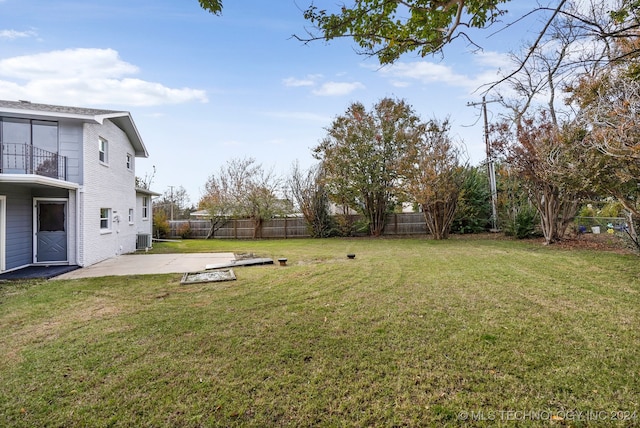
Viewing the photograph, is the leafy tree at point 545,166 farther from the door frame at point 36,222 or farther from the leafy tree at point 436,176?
the door frame at point 36,222

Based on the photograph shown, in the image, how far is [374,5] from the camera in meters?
3.51

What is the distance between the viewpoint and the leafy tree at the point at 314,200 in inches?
730

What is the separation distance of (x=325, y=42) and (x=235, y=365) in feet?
12.6

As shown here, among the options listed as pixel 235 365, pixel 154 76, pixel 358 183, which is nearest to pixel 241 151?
pixel 358 183

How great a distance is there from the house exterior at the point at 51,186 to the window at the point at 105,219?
0.35 meters

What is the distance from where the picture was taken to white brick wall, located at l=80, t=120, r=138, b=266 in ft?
31.3

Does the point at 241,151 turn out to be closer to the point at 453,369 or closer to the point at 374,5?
the point at 374,5

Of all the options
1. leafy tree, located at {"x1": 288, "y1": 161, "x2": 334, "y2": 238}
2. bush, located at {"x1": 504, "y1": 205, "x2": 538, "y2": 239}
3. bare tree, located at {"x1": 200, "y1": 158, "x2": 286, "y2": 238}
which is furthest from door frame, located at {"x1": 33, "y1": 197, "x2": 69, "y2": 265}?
bush, located at {"x1": 504, "y1": 205, "x2": 538, "y2": 239}

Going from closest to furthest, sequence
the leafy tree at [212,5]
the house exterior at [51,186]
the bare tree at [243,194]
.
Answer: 1. the leafy tree at [212,5]
2. the house exterior at [51,186]
3. the bare tree at [243,194]

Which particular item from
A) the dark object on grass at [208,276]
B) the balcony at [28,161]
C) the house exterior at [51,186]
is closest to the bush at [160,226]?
the house exterior at [51,186]

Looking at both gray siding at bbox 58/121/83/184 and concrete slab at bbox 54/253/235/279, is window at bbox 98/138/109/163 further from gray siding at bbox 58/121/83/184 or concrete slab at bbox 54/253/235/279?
concrete slab at bbox 54/253/235/279

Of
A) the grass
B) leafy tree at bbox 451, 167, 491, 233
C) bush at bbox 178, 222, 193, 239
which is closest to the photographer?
the grass

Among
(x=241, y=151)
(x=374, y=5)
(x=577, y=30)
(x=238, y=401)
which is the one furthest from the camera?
(x=241, y=151)

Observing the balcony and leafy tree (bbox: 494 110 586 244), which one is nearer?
the balcony
